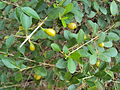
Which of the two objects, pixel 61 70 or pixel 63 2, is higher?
pixel 63 2

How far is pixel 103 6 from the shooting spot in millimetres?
1391

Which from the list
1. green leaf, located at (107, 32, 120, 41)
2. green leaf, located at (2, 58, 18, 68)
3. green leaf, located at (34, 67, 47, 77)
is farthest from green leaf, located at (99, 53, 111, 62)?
green leaf, located at (2, 58, 18, 68)

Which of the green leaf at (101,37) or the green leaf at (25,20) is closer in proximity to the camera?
the green leaf at (25,20)

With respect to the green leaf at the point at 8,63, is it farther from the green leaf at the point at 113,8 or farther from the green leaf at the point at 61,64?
the green leaf at the point at 113,8

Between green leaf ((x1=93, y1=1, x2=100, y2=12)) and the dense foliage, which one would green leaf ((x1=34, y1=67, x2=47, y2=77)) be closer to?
the dense foliage

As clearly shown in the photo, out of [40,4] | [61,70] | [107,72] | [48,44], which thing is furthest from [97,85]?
[40,4]

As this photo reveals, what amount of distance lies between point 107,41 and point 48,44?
0.90 feet

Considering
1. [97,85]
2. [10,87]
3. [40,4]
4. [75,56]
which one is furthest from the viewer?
[10,87]

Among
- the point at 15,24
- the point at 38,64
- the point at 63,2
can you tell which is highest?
the point at 63,2

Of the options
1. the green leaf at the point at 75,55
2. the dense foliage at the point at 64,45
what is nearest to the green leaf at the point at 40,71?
the dense foliage at the point at 64,45

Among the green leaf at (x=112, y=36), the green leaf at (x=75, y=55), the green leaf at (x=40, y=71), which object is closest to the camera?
the green leaf at (x=75, y=55)

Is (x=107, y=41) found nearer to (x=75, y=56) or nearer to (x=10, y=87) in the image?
(x=75, y=56)

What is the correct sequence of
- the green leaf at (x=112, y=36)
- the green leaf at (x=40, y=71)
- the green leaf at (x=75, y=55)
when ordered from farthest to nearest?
1. the green leaf at (x=112, y=36)
2. the green leaf at (x=40, y=71)
3. the green leaf at (x=75, y=55)

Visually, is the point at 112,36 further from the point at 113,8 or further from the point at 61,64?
the point at 61,64
